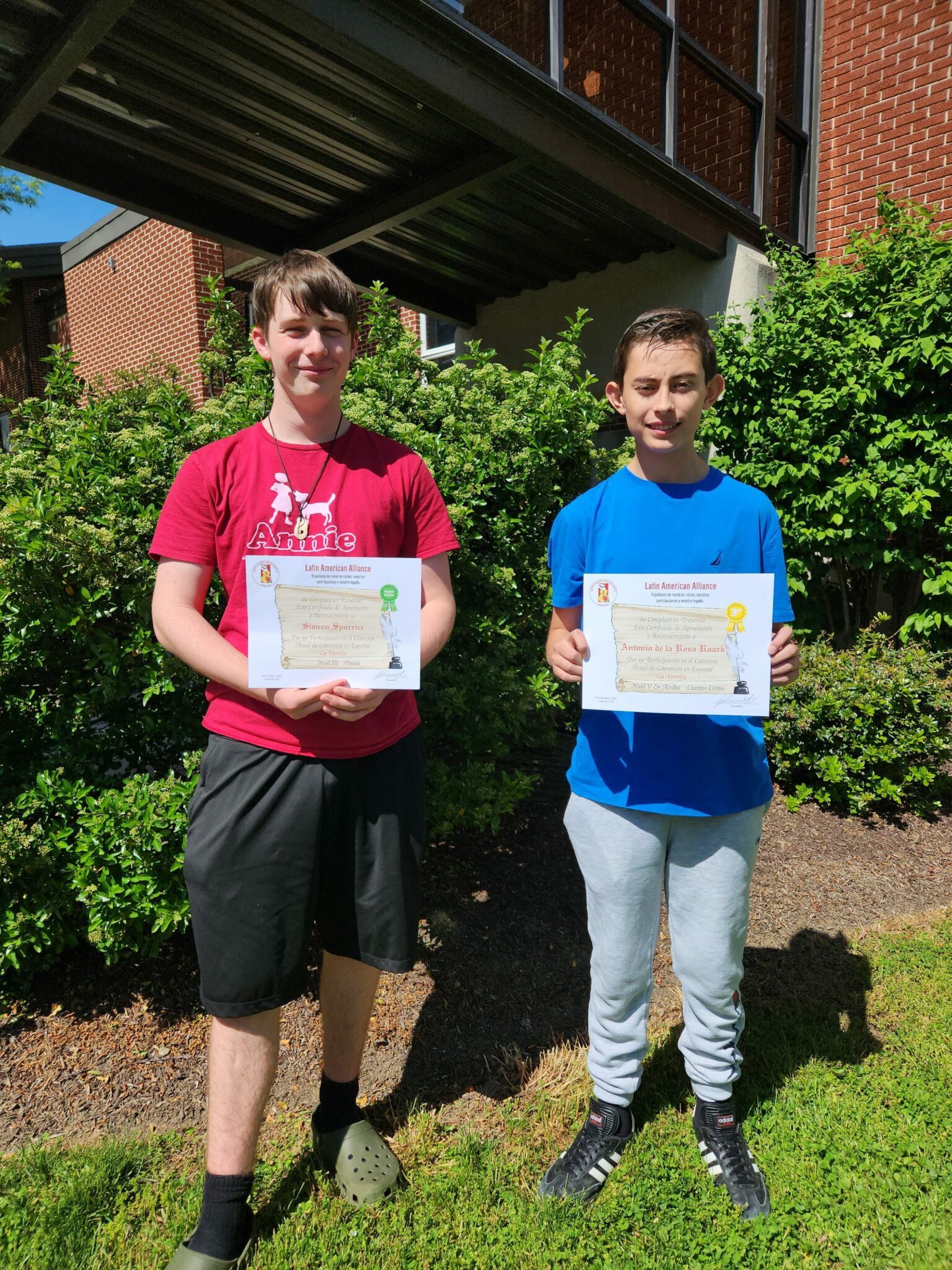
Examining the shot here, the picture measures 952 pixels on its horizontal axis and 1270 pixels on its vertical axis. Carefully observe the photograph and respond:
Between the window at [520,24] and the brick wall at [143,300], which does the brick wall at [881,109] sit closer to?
the window at [520,24]

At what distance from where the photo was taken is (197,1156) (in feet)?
7.27

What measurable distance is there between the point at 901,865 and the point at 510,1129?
2.63 metres

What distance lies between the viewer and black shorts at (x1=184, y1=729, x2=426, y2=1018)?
1770 mm

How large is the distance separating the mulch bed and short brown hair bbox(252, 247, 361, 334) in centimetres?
220

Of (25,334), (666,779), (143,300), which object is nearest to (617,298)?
(666,779)

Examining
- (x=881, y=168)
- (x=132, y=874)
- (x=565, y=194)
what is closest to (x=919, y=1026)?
(x=132, y=874)

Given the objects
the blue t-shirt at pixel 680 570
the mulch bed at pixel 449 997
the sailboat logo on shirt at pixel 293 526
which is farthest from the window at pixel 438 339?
the sailboat logo on shirt at pixel 293 526

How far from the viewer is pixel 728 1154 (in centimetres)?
211

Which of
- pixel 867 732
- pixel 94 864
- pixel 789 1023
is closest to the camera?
pixel 94 864

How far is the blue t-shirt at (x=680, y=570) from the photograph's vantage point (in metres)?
1.88

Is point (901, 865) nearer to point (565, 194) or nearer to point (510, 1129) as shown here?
point (510, 1129)

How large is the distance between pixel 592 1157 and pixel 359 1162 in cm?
60

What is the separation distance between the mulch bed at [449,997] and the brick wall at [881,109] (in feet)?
20.7

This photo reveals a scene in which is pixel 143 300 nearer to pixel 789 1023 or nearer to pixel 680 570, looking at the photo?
pixel 680 570
